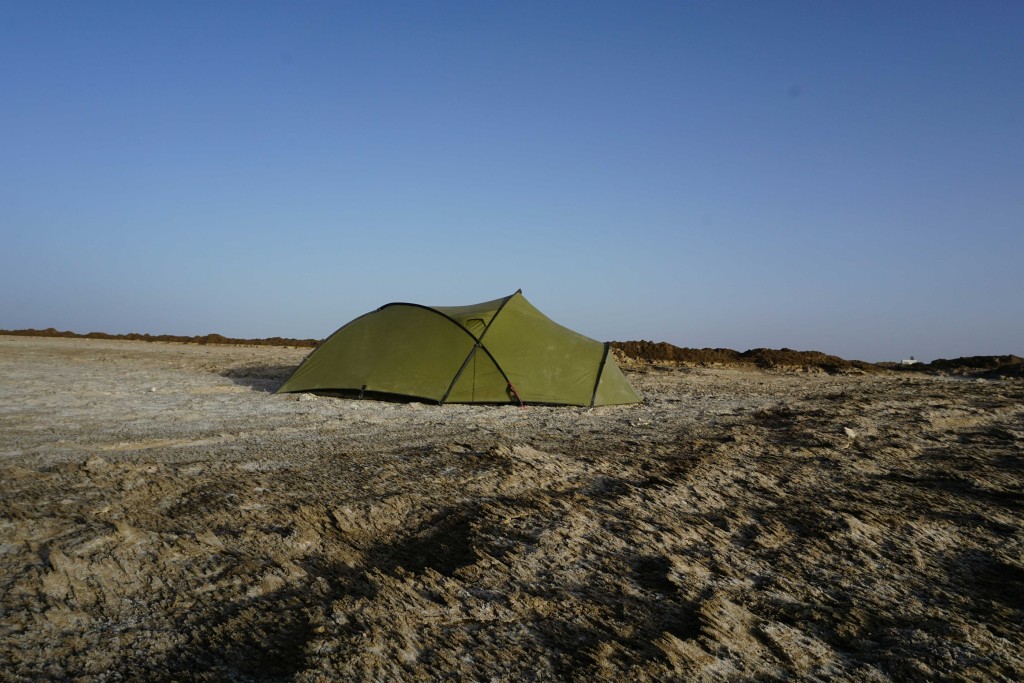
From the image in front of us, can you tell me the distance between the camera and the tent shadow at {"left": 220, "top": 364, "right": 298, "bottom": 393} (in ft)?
33.5

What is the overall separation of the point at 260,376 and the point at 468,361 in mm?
5018

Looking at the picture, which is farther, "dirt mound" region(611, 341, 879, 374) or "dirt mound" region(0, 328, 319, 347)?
"dirt mound" region(0, 328, 319, 347)

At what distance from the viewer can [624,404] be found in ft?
29.1

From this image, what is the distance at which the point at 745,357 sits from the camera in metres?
18.4

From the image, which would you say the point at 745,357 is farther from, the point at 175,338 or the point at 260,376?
the point at 175,338

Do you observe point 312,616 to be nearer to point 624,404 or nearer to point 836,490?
point 836,490

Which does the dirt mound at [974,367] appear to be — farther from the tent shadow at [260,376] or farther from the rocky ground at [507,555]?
the tent shadow at [260,376]

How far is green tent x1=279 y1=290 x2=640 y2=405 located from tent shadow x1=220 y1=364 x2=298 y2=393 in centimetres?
122

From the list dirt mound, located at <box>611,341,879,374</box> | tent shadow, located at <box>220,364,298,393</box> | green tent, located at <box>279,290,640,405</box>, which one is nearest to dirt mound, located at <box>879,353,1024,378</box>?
dirt mound, located at <box>611,341,879,374</box>

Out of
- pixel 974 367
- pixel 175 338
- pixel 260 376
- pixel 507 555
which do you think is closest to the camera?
pixel 507 555

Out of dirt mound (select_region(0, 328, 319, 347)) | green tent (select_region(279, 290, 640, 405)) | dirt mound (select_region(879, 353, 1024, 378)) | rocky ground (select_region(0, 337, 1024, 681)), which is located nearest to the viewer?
rocky ground (select_region(0, 337, 1024, 681))

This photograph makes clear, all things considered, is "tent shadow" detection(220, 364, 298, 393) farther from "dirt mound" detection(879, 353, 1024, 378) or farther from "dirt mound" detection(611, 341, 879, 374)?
"dirt mound" detection(879, 353, 1024, 378)

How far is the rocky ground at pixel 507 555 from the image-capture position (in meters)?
2.25

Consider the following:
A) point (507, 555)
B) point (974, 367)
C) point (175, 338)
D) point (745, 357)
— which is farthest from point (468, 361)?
point (175, 338)
